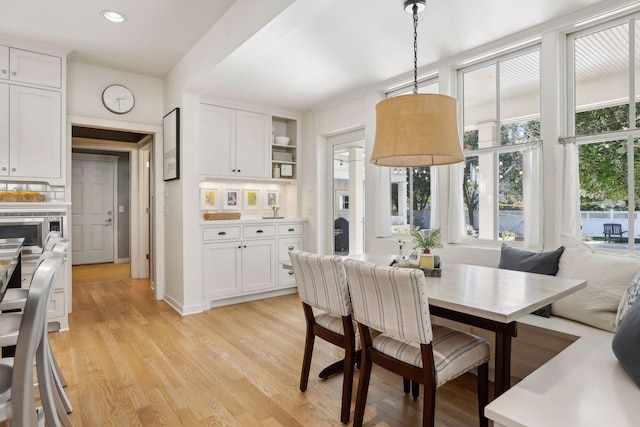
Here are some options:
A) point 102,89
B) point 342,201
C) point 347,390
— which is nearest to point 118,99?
point 102,89

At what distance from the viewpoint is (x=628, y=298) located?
1.81 metres

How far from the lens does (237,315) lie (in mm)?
3902

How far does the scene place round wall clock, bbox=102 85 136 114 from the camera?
401cm

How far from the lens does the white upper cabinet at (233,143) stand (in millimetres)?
4223

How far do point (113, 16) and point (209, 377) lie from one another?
2854mm

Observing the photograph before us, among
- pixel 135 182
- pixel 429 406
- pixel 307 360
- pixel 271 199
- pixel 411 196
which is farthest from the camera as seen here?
pixel 135 182

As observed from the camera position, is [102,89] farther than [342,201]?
No

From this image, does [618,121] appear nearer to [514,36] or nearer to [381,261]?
[514,36]

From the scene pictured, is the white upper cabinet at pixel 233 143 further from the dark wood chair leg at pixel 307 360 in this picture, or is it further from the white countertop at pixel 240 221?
the dark wood chair leg at pixel 307 360

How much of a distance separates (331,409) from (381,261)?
99cm

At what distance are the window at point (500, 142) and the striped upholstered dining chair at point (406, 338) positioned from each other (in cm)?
145

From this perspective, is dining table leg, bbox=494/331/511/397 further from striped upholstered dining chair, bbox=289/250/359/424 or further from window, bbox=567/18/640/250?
window, bbox=567/18/640/250

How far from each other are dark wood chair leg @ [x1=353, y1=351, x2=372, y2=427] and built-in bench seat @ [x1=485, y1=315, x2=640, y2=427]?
0.64 m

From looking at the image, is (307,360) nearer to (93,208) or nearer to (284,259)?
(284,259)
